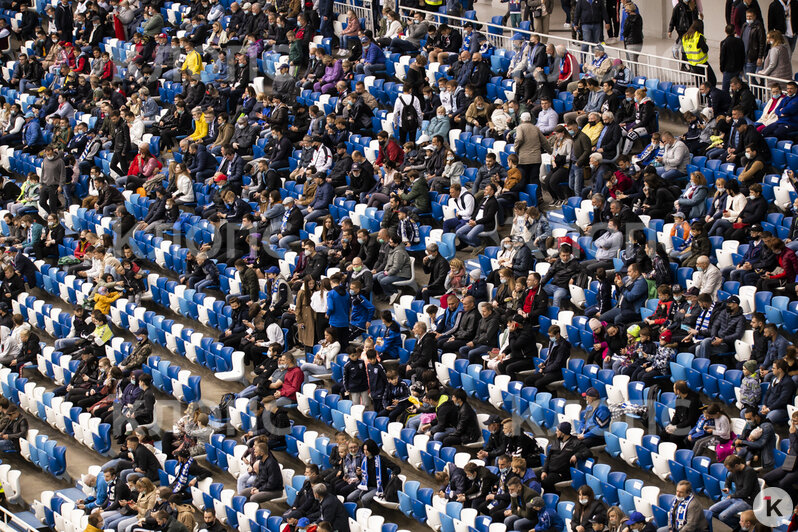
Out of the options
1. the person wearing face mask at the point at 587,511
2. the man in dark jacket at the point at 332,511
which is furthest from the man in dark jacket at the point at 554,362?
the man in dark jacket at the point at 332,511

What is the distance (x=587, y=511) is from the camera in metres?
11.2

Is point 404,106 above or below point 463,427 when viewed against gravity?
above

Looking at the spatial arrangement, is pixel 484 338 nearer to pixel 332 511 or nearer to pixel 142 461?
pixel 332 511

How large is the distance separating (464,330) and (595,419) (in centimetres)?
209

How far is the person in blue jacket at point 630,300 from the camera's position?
13547 mm

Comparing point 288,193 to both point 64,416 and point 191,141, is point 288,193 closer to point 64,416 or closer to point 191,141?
point 191,141

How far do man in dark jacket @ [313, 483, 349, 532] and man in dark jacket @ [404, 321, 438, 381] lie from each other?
2037 millimetres

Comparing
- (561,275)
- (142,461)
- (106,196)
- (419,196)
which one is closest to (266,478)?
(142,461)

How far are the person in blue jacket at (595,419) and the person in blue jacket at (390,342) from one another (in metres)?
2.67

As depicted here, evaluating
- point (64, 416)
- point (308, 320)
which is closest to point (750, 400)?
point (308, 320)

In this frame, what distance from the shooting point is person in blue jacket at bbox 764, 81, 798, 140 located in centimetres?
1511

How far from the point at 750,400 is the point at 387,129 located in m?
7.90

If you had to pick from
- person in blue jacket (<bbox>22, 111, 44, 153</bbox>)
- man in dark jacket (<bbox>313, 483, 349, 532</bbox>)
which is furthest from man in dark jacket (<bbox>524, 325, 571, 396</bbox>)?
person in blue jacket (<bbox>22, 111, 44, 153</bbox>)

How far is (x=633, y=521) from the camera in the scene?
1084 cm
